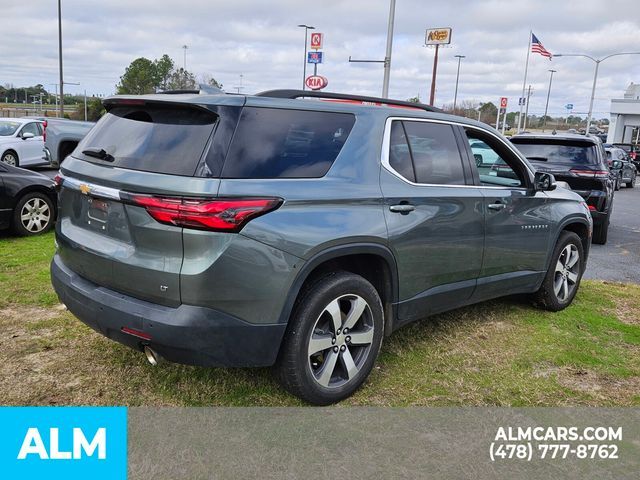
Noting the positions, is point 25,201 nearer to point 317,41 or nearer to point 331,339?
point 331,339

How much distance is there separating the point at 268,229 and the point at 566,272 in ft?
12.0

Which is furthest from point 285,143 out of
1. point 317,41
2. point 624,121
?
point 624,121

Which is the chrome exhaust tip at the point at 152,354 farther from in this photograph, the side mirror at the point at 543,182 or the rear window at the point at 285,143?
the side mirror at the point at 543,182

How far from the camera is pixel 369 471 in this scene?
9.32 ft

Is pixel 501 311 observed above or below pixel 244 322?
below

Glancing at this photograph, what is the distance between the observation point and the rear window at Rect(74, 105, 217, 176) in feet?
9.86

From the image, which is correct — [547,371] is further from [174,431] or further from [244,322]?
[174,431]

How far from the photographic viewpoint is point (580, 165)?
29.2 ft

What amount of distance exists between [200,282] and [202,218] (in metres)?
0.32

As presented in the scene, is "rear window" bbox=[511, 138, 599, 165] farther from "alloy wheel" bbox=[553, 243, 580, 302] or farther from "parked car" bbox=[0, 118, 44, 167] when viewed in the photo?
"parked car" bbox=[0, 118, 44, 167]

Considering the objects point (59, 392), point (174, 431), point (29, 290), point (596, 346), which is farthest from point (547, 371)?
A: point (29, 290)

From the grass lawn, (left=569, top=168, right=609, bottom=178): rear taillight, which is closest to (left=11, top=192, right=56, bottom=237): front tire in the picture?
the grass lawn

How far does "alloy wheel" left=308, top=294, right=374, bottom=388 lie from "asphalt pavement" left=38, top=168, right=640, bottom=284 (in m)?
4.57

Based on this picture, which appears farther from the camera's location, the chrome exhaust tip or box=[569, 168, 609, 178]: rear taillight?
box=[569, 168, 609, 178]: rear taillight
